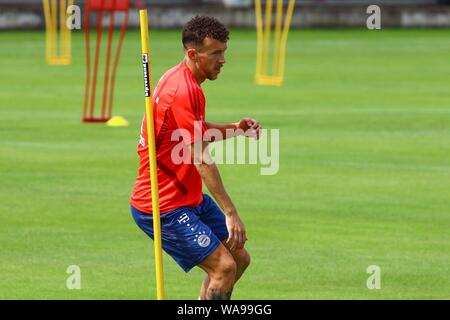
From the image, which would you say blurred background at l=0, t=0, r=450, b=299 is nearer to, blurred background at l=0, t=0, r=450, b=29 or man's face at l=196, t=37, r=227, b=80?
man's face at l=196, t=37, r=227, b=80

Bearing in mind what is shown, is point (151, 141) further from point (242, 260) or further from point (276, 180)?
point (276, 180)

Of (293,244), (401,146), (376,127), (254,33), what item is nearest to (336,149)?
(401,146)

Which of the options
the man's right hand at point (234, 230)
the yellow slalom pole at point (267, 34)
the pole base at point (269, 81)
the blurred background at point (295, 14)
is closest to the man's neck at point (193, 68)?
the man's right hand at point (234, 230)

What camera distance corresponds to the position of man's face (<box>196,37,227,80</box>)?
10.4 metres

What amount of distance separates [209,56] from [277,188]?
29.5 ft

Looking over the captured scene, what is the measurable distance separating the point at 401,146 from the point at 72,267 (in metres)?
10.6

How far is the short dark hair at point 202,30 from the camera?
34.3ft

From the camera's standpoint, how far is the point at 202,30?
10461 mm

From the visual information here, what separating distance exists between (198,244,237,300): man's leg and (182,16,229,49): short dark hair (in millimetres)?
1544

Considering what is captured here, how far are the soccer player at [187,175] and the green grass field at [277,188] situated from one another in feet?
7.57

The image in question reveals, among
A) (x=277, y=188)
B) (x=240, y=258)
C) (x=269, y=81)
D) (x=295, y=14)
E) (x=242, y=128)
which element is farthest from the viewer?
(x=295, y=14)

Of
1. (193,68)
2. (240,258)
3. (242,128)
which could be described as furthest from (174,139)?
(240,258)

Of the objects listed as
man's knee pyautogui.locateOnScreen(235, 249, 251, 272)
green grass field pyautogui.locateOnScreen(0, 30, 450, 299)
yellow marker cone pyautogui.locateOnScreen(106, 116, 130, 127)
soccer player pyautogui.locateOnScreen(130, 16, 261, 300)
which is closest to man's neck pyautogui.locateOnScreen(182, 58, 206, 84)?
soccer player pyautogui.locateOnScreen(130, 16, 261, 300)

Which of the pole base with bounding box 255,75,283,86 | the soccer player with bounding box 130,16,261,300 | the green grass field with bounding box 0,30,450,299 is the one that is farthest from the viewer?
the pole base with bounding box 255,75,283,86
